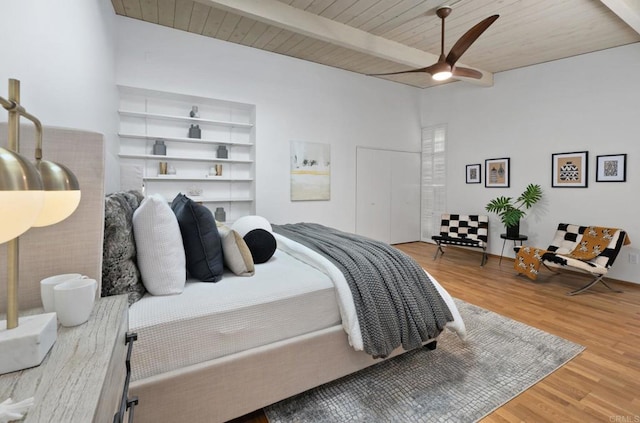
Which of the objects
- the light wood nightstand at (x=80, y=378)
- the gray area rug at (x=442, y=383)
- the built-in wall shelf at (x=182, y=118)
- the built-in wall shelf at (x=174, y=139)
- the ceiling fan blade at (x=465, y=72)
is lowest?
the gray area rug at (x=442, y=383)

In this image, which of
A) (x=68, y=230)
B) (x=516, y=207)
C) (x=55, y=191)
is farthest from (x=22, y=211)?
(x=516, y=207)

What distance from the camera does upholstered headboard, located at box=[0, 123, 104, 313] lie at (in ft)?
3.40

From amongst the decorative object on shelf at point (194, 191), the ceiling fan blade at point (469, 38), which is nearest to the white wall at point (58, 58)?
the decorative object on shelf at point (194, 191)

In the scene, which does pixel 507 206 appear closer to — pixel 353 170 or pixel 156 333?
pixel 353 170

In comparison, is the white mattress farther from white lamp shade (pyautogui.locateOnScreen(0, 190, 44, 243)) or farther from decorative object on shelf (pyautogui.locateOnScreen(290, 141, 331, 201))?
decorative object on shelf (pyautogui.locateOnScreen(290, 141, 331, 201))

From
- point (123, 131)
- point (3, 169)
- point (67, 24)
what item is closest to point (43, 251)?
→ point (3, 169)

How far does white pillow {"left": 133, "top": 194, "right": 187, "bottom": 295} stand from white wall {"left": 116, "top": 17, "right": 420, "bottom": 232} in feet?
9.92

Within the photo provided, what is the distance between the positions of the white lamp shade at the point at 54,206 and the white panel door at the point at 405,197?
5513 millimetres

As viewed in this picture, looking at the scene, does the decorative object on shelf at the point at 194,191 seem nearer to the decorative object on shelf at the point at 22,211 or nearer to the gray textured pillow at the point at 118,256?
the gray textured pillow at the point at 118,256

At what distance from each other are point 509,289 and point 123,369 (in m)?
3.79

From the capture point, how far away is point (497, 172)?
5094 mm

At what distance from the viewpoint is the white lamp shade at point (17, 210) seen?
530 mm

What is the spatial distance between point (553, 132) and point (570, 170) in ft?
1.96

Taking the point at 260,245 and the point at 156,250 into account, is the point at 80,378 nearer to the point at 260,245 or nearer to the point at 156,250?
the point at 156,250
